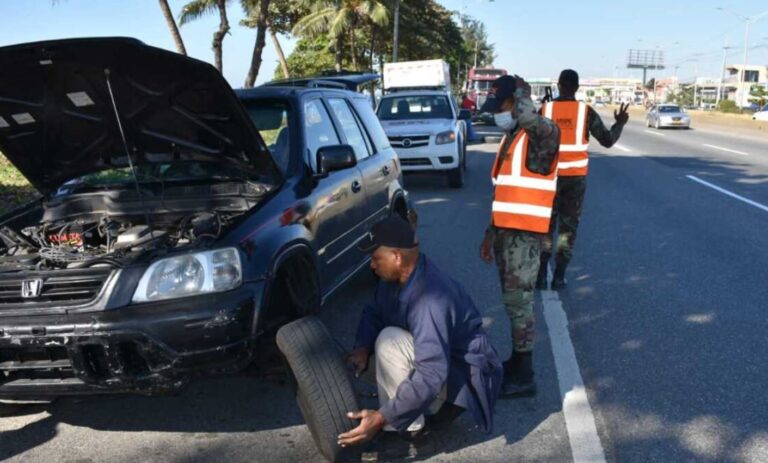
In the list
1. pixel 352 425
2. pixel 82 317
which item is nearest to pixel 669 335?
pixel 352 425

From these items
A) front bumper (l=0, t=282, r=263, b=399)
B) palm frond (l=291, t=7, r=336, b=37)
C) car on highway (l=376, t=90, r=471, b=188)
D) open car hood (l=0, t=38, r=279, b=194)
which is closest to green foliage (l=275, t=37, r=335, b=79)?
palm frond (l=291, t=7, r=336, b=37)

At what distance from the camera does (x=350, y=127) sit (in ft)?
18.2

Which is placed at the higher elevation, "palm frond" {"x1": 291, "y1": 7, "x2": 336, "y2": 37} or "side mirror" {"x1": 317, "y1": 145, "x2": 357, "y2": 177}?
"palm frond" {"x1": 291, "y1": 7, "x2": 336, "y2": 37}

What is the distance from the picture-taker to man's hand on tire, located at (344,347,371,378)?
3.49 metres

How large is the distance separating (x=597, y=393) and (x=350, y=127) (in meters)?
2.77

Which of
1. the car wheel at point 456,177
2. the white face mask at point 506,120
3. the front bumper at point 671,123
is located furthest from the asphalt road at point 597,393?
the front bumper at point 671,123

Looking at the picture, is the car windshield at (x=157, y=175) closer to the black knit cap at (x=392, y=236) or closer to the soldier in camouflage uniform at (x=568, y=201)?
the black knit cap at (x=392, y=236)

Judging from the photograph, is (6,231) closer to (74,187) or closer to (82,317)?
(74,187)

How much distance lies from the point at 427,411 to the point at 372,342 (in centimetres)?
46

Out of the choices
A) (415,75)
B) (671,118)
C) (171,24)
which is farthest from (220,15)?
(671,118)

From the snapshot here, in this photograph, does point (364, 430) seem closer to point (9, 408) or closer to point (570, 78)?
point (9, 408)

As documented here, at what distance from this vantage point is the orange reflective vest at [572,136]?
603 cm

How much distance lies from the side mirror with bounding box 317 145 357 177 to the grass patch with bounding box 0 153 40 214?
18.9 feet

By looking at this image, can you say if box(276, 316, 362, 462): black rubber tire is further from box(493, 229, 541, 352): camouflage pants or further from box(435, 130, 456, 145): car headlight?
box(435, 130, 456, 145): car headlight
